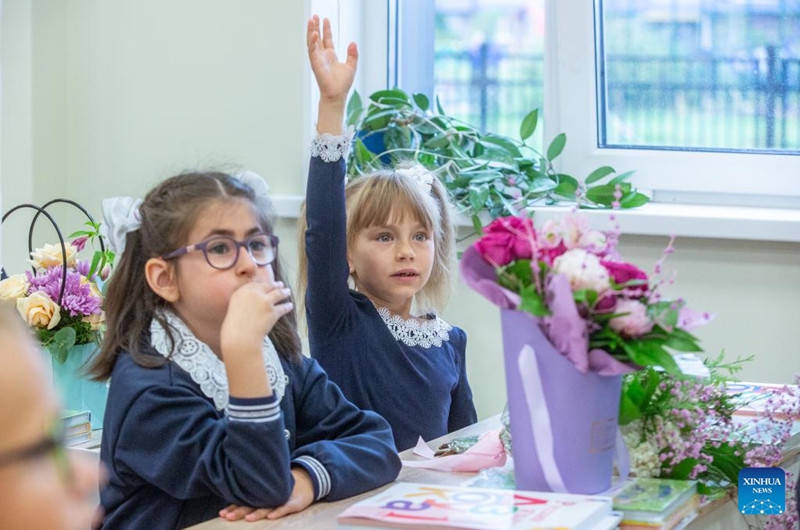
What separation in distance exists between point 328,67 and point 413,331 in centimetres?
56

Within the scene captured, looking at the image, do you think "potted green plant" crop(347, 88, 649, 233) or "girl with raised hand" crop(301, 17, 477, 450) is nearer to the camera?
"girl with raised hand" crop(301, 17, 477, 450)

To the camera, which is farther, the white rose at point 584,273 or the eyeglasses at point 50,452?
the white rose at point 584,273

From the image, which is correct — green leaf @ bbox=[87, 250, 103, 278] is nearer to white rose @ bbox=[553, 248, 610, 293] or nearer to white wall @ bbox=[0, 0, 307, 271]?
white wall @ bbox=[0, 0, 307, 271]

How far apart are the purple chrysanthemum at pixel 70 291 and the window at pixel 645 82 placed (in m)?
1.38

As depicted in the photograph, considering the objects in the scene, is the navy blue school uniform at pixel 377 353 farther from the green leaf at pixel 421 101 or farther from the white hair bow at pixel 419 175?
the green leaf at pixel 421 101

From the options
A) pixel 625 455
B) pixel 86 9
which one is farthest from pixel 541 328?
Result: pixel 86 9

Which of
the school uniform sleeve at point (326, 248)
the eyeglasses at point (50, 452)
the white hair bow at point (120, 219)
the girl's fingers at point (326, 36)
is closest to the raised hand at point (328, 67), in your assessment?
the girl's fingers at point (326, 36)

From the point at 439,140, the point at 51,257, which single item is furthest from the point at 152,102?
the point at 51,257

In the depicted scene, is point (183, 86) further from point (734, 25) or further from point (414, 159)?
point (734, 25)

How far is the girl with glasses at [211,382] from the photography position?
4.46ft

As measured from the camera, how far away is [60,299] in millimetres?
2055

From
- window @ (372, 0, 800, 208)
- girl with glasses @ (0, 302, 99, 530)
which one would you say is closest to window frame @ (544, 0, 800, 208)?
window @ (372, 0, 800, 208)

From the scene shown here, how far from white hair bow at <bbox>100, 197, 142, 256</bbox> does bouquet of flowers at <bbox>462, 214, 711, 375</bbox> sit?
21.1 inches

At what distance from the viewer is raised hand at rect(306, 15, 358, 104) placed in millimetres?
1832
